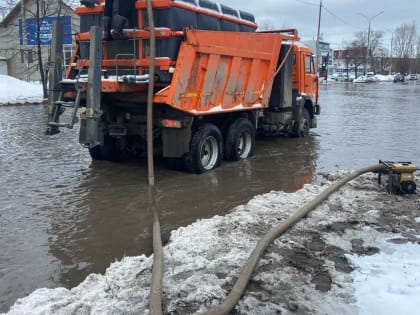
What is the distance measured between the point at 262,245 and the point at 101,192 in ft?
12.0

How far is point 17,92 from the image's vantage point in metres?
29.2

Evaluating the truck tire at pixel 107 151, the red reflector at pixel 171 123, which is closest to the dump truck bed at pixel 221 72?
the red reflector at pixel 171 123

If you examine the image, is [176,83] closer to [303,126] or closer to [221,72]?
[221,72]

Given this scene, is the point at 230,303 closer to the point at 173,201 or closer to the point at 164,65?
the point at 173,201

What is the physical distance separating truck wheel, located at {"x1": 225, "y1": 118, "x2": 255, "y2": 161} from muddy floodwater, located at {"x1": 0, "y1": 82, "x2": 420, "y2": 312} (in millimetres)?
216

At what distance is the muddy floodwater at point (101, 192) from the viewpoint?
5039 millimetres

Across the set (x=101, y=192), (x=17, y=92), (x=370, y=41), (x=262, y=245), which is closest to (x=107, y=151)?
(x=101, y=192)

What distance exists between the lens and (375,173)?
8352mm

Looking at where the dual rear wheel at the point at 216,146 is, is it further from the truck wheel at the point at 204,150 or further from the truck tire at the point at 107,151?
the truck tire at the point at 107,151

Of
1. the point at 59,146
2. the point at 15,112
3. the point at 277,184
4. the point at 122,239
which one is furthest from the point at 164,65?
the point at 15,112

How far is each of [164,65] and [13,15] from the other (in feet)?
127

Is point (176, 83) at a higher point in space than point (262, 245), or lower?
higher

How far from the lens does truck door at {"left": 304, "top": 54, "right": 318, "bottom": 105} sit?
44.0 feet

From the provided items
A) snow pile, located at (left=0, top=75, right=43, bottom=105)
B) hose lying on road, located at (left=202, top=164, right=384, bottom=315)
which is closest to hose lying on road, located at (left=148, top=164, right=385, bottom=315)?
hose lying on road, located at (left=202, top=164, right=384, bottom=315)
